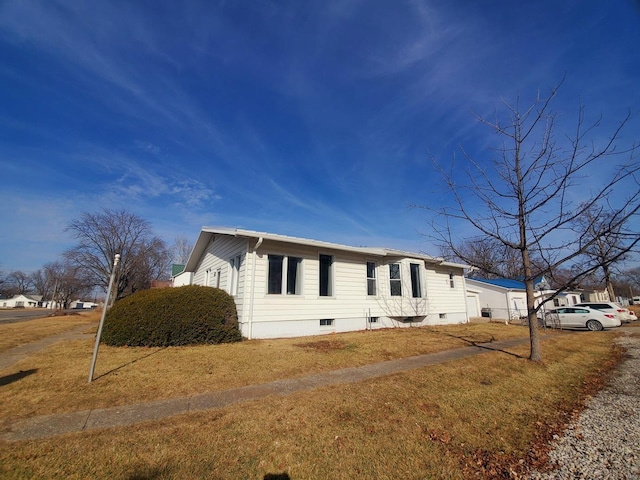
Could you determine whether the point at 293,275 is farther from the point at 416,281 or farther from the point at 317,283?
the point at 416,281

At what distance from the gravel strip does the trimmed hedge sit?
28.0 feet

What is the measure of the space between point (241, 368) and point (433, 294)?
1252 cm

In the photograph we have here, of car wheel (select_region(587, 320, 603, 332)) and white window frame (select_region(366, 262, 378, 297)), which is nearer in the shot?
white window frame (select_region(366, 262, 378, 297))

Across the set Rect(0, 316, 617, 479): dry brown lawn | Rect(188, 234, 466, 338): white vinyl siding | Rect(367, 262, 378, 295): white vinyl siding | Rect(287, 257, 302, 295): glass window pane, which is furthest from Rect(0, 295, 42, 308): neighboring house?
Rect(367, 262, 378, 295): white vinyl siding

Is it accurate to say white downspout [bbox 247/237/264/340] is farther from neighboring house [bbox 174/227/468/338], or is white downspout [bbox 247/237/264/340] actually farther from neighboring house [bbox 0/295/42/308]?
neighboring house [bbox 0/295/42/308]

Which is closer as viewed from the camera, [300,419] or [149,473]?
[149,473]

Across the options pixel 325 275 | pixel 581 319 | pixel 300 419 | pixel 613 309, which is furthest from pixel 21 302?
pixel 613 309

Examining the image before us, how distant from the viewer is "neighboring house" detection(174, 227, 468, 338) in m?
10.4

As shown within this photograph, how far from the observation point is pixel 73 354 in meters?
7.86

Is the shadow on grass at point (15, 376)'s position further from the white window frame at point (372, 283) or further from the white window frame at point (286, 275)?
the white window frame at point (372, 283)

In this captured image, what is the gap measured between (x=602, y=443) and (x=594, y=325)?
→ 20.4 metres

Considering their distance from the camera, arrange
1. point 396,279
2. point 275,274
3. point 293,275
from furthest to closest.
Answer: point 396,279 < point 293,275 < point 275,274

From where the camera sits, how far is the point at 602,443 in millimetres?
3580

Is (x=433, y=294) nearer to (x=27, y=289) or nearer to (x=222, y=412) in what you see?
(x=222, y=412)
